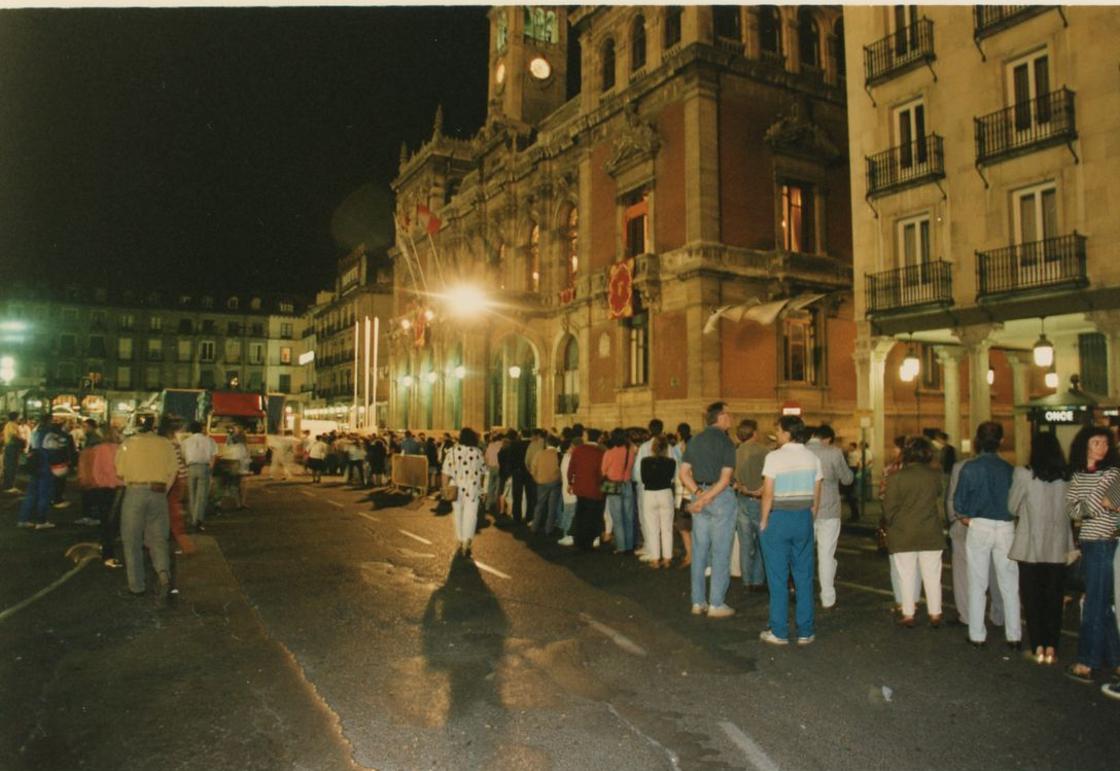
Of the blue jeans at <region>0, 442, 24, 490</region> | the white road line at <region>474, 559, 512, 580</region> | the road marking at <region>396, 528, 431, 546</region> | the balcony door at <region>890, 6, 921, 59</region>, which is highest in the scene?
the balcony door at <region>890, 6, 921, 59</region>

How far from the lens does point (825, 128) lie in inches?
1178

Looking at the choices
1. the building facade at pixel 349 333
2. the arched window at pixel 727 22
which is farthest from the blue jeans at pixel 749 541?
the building facade at pixel 349 333

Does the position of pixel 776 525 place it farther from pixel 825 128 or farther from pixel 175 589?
pixel 825 128

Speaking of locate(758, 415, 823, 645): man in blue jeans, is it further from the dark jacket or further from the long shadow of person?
the long shadow of person

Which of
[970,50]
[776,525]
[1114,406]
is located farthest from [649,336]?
[776,525]

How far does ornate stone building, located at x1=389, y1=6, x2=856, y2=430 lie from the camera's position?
27000mm

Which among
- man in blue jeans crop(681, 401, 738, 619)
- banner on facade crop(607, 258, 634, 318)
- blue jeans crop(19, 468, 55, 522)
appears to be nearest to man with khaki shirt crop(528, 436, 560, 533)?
man in blue jeans crop(681, 401, 738, 619)

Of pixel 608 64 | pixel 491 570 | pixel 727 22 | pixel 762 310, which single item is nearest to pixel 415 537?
pixel 491 570

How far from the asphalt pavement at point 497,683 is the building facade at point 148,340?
7480 centimetres

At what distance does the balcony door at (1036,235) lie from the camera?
1745cm

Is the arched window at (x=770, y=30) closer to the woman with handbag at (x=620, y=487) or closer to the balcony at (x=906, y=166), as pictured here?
the balcony at (x=906, y=166)

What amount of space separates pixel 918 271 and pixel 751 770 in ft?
60.5

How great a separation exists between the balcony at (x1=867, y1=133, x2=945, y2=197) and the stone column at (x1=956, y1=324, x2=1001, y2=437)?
397cm

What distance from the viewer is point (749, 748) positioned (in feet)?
15.4
